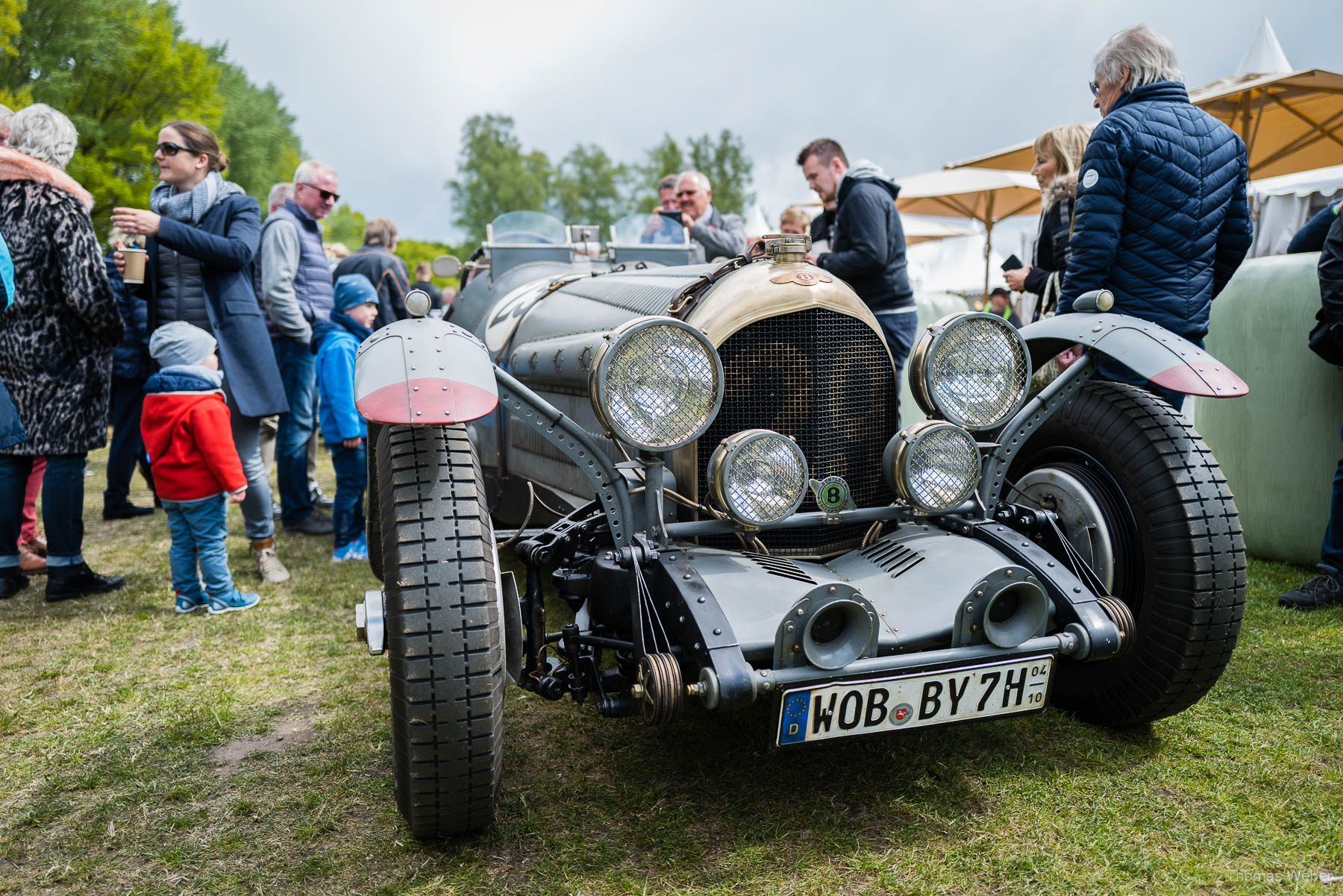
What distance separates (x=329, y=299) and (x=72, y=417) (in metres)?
1.97

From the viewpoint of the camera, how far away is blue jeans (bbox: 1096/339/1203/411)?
2.99 metres

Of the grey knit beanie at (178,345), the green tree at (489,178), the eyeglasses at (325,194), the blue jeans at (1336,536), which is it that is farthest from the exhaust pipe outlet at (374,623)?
the green tree at (489,178)

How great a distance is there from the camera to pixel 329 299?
5.86 metres

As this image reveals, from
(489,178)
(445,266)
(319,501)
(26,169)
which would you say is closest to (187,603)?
(26,169)

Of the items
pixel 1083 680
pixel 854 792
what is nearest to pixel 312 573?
pixel 854 792

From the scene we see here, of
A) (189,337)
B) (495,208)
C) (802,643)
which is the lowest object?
(802,643)

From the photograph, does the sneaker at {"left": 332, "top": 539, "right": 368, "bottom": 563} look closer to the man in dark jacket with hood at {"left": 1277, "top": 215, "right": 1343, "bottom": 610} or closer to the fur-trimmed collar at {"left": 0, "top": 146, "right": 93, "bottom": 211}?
the fur-trimmed collar at {"left": 0, "top": 146, "right": 93, "bottom": 211}

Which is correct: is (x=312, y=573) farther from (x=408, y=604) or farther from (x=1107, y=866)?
(x=1107, y=866)

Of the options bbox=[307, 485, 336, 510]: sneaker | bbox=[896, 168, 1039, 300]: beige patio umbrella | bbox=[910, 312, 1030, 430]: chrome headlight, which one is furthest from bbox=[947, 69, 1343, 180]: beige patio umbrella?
bbox=[307, 485, 336, 510]: sneaker

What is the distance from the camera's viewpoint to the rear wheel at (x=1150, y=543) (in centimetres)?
238

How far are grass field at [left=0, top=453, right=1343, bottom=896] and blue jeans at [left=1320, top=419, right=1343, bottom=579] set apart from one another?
0.62m

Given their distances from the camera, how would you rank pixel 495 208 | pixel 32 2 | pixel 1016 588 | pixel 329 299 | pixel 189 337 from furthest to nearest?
pixel 495 208
pixel 32 2
pixel 329 299
pixel 189 337
pixel 1016 588

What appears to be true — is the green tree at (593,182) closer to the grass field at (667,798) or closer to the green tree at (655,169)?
the green tree at (655,169)

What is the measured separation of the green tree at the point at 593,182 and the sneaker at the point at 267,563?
184ft
